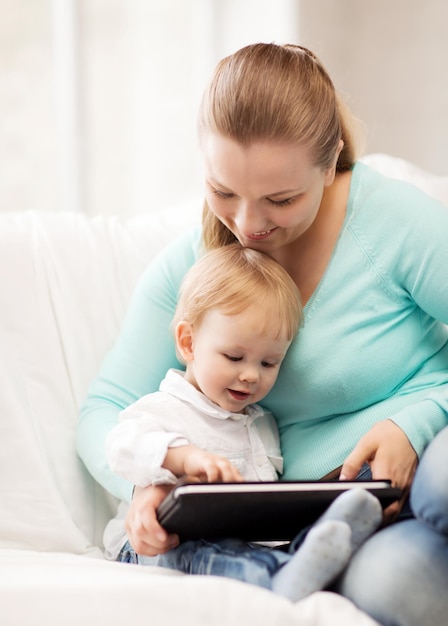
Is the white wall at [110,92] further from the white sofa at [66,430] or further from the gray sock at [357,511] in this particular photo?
the gray sock at [357,511]

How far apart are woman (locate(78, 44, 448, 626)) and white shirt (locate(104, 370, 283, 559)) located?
4 cm

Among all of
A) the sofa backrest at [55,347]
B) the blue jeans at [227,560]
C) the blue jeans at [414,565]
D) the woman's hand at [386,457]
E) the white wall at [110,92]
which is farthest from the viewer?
the white wall at [110,92]

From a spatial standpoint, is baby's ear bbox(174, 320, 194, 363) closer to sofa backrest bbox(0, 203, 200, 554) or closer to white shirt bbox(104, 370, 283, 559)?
white shirt bbox(104, 370, 283, 559)

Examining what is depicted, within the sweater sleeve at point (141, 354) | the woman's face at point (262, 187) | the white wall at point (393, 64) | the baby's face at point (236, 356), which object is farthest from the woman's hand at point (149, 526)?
the white wall at point (393, 64)

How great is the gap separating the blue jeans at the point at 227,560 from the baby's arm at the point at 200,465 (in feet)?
0.27

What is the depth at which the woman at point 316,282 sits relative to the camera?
122cm

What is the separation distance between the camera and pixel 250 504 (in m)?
0.98

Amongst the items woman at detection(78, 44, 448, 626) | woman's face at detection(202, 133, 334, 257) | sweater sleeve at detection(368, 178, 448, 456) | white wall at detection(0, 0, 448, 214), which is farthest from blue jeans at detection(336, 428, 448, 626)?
white wall at detection(0, 0, 448, 214)

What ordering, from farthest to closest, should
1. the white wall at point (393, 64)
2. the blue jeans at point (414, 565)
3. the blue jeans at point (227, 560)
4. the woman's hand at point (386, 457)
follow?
1. the white wall at point (393, 64)
2. the woman's hand at point (386, 457)
3. the blue jeans at point (227, 560)
4. the blue jeans at point (414, 565)

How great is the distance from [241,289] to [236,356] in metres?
0.09

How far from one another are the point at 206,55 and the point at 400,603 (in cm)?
192

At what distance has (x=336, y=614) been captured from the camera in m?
0.89

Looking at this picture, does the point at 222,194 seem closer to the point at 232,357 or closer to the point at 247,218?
the point at 247,218

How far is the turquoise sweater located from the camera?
1324 mm
